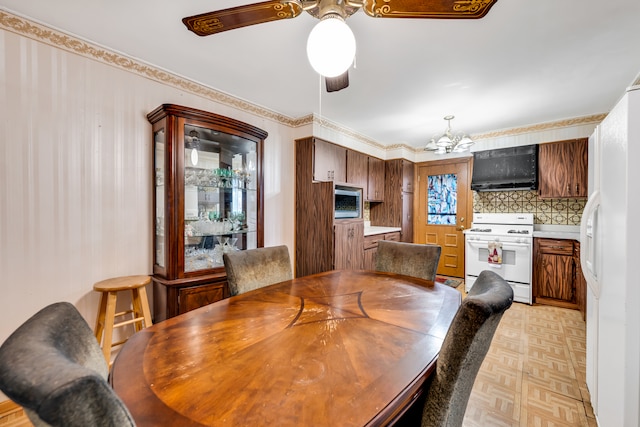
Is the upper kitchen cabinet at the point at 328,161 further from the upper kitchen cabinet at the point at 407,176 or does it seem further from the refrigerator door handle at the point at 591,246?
the refrigerator door handle at the point at 591,246

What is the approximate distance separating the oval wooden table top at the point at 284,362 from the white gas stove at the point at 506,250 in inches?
109

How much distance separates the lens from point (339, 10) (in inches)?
45.4

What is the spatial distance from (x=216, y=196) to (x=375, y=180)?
281cm

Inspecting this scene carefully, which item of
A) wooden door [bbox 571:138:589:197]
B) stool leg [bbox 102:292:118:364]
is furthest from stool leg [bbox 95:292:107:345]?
wooden door [bbox 571:138:589:197]

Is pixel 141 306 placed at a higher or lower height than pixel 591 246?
lower

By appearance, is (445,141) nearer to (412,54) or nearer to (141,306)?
(412,54)

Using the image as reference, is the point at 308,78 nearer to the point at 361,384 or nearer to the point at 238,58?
the point at 238,58

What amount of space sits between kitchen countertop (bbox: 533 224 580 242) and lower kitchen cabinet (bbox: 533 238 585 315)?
2.1 inches

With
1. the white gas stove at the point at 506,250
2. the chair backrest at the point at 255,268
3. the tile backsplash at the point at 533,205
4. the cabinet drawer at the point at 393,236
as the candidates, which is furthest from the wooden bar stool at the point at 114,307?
the tile backsplash at the point at 533,205

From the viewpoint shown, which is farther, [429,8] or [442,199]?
[442,199]

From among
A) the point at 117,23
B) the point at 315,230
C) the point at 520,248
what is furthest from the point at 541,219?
the point at 117,23

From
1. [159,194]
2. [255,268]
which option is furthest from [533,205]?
[159,194]

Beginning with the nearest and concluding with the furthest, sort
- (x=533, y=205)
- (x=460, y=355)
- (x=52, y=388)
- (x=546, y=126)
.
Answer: (x=52, y=388) < (x=460, y=355) < (x=546, y=126) < (x=533, y=205)

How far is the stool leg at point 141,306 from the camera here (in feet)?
6.40
